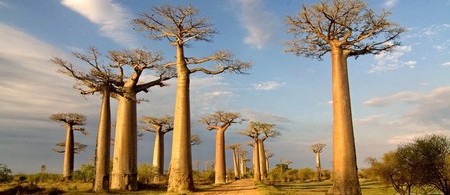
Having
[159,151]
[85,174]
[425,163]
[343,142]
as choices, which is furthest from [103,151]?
[159,151]

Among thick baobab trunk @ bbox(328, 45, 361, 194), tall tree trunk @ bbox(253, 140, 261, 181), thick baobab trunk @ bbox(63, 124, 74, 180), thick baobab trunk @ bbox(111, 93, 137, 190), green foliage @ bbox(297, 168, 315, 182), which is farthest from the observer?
green foliage @ bbox(297, 168, 315, 182)

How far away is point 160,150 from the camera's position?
115 feet

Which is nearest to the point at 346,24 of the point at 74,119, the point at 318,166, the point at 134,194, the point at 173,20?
the point at 173,20

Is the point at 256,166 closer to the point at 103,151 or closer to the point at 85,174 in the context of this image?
the point at 85,174

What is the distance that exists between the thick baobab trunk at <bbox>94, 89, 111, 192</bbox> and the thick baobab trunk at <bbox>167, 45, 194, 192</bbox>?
3.37 metres

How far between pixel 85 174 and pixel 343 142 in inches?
789

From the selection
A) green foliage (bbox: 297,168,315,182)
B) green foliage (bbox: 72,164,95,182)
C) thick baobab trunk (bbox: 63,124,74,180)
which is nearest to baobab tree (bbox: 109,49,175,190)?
green foliage (bbox: 72,164,95,182)

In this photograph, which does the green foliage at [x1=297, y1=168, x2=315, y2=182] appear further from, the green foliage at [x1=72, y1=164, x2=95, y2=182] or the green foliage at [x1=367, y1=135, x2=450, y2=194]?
the green foliage at [x1=367, y1=135, x2=450, y2=194]

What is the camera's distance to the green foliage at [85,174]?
26781 mm

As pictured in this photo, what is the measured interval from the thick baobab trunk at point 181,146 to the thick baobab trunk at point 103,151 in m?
3.37

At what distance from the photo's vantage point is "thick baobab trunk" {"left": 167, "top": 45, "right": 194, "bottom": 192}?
1535 cm

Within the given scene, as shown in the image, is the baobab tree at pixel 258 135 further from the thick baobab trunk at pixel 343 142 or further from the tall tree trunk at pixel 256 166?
the thick baobab trunk at pixel 343 142

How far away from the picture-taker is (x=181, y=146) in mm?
15656

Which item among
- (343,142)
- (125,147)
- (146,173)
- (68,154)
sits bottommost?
(146,173)
